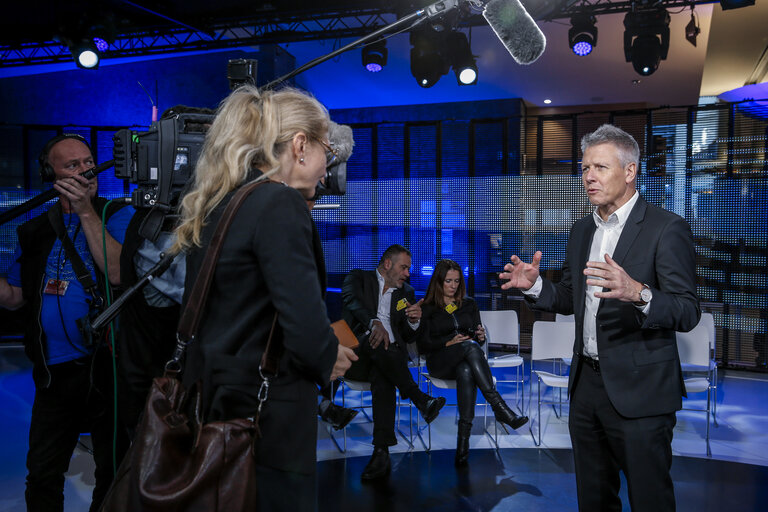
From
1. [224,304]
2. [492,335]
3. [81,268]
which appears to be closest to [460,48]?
[492,335]

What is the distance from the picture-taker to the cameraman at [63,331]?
7.27 ft

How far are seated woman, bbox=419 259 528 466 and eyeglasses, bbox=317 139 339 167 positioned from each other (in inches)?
112

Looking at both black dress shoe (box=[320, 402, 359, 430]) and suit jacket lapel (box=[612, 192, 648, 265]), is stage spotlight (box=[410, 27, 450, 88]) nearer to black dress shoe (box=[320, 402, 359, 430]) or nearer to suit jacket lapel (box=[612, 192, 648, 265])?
black dress shoe (box=[320, 402, 359, 430])

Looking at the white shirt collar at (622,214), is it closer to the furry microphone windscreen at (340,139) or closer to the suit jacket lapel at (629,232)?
the suit jacket lapel at (629,232)

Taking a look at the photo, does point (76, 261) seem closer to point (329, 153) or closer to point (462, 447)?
point (329, 153)

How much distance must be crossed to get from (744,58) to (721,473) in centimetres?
683

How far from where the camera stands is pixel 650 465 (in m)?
2.04

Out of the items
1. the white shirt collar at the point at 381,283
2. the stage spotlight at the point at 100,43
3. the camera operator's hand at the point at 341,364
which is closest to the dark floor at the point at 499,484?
the white shirt collar at the point at 381,283

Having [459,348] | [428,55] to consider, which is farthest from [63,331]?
[428,55]

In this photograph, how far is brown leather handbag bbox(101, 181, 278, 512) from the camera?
1140 mm

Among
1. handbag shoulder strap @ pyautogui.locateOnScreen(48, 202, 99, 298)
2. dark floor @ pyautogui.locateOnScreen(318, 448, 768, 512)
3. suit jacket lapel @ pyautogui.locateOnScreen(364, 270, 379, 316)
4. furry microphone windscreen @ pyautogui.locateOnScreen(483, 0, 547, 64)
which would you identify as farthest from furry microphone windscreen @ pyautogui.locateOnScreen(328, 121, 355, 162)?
suit jacket lapel @ pyautogui.locateOnScreen(364, 270, 379, 316)

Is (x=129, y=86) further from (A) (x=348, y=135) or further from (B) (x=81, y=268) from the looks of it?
(A) (x=348, y=135)

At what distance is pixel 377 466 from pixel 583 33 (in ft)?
16.9

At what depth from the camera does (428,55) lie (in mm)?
6703
